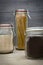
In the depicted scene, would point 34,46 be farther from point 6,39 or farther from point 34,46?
point 6,39

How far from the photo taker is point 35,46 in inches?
30.2

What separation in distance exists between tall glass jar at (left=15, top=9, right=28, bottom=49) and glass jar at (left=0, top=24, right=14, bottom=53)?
7 cm

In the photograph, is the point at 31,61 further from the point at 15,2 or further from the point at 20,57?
the point at 15,2

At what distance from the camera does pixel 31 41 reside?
2.52 feet

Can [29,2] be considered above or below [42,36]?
above

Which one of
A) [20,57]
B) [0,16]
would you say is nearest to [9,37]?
[20,57]

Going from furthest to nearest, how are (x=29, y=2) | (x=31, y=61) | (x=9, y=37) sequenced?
1. (x=29, y=2)
2. (x=9, y=37)
3. (x=31, y=61)

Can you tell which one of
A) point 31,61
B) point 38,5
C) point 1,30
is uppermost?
point 38,5

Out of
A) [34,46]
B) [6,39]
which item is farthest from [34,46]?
[6,39]

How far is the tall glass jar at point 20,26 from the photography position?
36.6 inches

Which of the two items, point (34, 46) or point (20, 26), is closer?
point (34, 46)

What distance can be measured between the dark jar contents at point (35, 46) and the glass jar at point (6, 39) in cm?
13

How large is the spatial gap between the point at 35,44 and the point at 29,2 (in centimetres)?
39

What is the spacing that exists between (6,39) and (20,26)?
0.42ft
